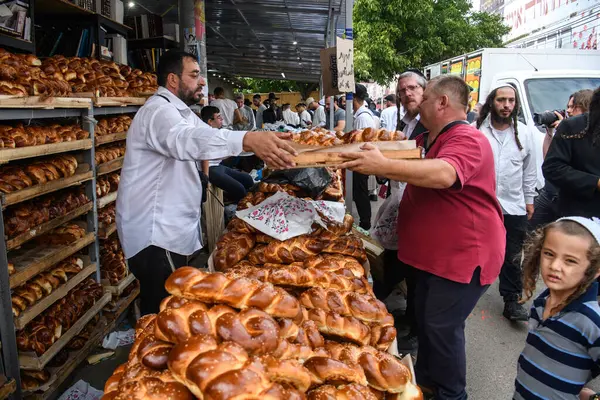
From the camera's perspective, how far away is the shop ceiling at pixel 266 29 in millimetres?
9953

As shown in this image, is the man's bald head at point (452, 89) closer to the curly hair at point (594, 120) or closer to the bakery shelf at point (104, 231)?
the curly hair at point (594, 120)

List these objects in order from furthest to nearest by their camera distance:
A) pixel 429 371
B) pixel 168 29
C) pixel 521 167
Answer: pixel 168 29
pixel 521 167
pixel 429 371

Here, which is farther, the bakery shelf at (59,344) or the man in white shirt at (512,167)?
the man in white shirt at (512,167)

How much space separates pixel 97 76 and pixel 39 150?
1846 mm

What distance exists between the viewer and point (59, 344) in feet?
11.4

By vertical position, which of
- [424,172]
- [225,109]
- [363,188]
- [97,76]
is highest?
[97,76]

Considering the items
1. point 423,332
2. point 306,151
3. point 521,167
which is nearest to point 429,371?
point 423,332

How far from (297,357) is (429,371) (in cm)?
167

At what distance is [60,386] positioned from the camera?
3.63 metres

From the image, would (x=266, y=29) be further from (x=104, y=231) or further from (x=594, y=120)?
(x=594, y=120)

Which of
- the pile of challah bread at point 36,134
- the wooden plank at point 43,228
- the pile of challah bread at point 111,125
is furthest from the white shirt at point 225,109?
the wooden plank at point 43,228

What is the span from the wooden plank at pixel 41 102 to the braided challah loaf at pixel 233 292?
2.00 meters

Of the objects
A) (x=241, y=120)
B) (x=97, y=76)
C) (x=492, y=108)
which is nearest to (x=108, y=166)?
(x=97, y=76)

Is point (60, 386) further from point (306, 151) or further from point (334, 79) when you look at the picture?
point (334, 79)
